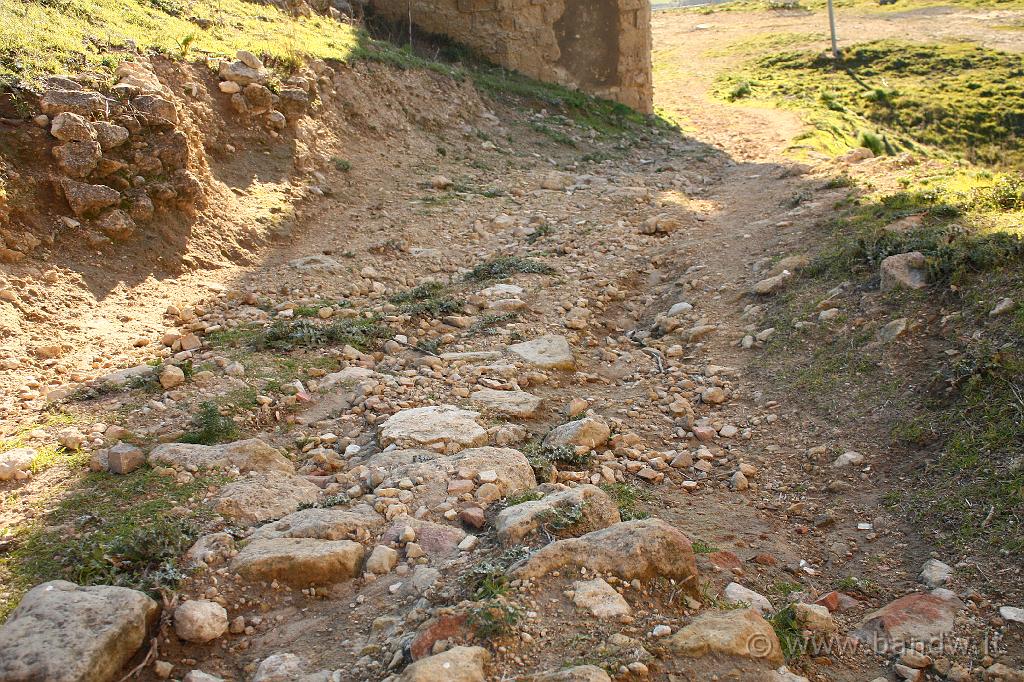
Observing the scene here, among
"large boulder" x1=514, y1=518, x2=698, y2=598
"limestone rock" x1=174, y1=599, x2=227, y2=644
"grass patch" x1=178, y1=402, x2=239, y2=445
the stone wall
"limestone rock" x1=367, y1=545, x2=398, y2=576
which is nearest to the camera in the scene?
"limestone rock" x1=174, y1=599, x2=227, y2=644

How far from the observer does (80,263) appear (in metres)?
5.64

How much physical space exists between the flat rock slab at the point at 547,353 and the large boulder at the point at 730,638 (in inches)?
106

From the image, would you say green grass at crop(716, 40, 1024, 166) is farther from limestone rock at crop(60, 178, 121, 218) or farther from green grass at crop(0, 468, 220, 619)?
green grass at crop(0, 468, 220, 619)

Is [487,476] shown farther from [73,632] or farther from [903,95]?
[903,95]

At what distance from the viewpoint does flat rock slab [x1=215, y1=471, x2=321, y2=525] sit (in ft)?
11.6

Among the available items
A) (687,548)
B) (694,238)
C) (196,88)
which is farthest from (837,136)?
(687,548)

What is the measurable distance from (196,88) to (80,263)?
2.50 meters

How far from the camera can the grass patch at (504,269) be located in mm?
6848

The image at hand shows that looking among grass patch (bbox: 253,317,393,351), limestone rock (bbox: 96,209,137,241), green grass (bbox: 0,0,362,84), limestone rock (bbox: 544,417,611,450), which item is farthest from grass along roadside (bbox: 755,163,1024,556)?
green grass (bbox: 0,0,362,84)

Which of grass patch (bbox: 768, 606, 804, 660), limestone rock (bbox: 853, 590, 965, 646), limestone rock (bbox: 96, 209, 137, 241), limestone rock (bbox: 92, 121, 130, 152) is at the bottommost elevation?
limestone rock (bbox: 853, 590, 965, 646)

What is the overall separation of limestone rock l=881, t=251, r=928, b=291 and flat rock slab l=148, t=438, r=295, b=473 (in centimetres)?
397

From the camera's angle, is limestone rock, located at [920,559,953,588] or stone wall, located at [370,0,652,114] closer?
limestone rock, located at [920,559,953,588]

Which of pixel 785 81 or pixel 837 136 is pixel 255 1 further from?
pixel 785 81

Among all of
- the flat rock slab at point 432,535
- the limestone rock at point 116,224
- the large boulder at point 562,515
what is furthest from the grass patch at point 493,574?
the limestone rock at point 116,224
